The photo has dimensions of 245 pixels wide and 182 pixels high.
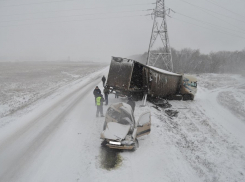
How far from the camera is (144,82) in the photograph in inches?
487

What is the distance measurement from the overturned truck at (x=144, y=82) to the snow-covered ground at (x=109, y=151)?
8.39ft

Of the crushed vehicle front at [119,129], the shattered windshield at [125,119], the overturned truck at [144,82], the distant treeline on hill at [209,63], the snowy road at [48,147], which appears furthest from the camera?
the distant treeline on hill at [209,63]

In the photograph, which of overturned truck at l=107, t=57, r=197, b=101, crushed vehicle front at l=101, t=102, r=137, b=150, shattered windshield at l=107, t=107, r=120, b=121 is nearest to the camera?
crushed vehicle front at l=101, t=102, r=137, b=150

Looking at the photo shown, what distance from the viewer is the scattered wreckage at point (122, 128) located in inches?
230

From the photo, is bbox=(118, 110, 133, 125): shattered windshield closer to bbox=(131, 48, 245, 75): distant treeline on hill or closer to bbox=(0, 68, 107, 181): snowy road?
bbox=(0, 68, 107, 181): snowy road

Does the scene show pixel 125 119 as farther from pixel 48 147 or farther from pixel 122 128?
pixel 48 147

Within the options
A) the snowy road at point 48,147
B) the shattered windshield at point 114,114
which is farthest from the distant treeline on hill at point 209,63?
the shattered windshield at point 114,114

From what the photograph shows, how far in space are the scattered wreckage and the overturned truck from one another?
450 cm

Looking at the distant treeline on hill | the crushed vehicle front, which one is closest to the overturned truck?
the crushed vehicle front

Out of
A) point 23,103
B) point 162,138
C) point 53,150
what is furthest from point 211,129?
point 23,103

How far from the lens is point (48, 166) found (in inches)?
213

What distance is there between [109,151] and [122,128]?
3.52ft

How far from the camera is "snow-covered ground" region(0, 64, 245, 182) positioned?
17.2 feet

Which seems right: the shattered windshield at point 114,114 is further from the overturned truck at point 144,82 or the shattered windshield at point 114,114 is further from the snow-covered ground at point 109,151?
the overturned truck at point 144,82
